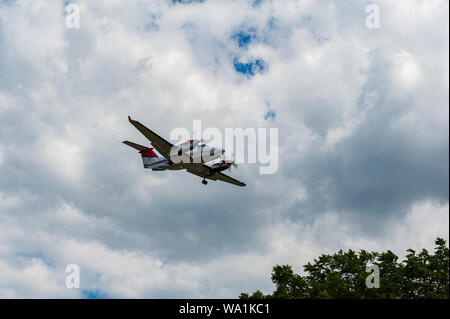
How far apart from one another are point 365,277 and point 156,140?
30.1 metres

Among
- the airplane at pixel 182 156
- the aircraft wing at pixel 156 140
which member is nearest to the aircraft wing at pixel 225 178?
the airplane at pixel 182 156

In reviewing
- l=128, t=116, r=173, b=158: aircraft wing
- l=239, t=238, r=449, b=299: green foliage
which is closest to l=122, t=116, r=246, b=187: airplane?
l=128, t=116, r=173, b=158: aircraft wing

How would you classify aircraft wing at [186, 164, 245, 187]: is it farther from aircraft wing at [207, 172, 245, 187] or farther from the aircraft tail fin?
the aircraft tail fin

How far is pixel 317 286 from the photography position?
54.6 metres

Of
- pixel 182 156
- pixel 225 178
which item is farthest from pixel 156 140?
pixel 225 178

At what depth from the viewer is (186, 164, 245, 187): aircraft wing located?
2219 inches

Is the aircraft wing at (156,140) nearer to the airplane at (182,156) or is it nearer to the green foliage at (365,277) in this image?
the airplane at (182,156)

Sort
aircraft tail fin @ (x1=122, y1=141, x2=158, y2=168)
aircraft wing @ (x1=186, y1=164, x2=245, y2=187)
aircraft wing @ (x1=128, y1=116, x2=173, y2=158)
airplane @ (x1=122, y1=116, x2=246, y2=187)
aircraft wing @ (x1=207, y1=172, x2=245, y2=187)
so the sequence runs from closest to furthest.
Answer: aircraft wing @ (x1=128, y1=116, x2=173, y2=158), airplane @ (x1=122, y1=116, x2=246, y2=187), aircraft wing @ (x1=186, y1=164, x2=245, y2=187), aircraft tail fin @ (x1=122, y1=141, x2=158, y2=168), aircraft wing @ (x1=207, y1=172, x2=245, y2=187)

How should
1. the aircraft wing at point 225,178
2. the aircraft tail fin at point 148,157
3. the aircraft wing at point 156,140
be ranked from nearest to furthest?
the aircraft wing at point 156,140, the aircraft tail fin at point 148,157, the aircraft wing at point 225,178

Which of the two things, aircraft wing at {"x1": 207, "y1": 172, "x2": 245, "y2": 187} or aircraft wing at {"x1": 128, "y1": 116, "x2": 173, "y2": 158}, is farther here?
aircraft wing at {"x1": 207, "y1": 172, "x2": 245, "y2": 187}

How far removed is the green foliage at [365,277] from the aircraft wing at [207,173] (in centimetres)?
1274

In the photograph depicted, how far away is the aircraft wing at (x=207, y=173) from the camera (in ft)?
185
